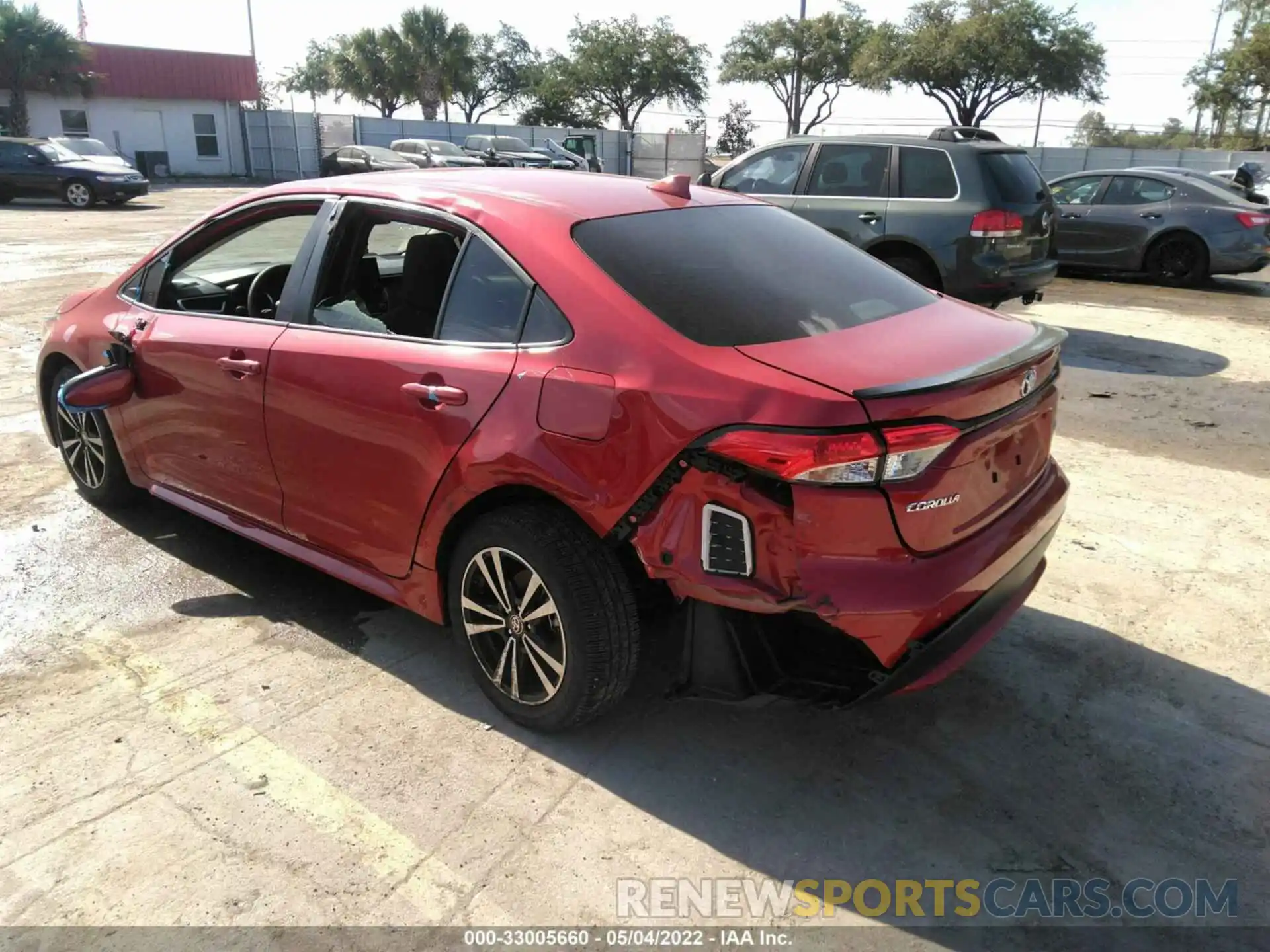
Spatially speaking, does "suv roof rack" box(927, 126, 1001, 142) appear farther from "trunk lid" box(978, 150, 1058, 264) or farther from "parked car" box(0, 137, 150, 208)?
"parked car" box(0, 137, 150, 208)

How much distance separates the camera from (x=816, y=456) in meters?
2.30

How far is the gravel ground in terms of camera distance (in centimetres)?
248

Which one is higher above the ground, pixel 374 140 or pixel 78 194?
pixel 374 140

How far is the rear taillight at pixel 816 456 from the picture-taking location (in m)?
2.30

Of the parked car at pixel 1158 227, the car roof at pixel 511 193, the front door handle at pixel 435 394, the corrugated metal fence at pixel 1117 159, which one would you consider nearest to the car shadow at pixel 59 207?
the parked car at pixel 1158 227

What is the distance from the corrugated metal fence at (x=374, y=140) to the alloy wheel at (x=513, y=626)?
34.8 metres

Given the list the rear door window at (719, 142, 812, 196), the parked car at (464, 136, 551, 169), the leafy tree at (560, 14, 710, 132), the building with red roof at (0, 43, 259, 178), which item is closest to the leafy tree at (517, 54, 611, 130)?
Answer: the leafy tree at (560, 14, 710, 132)

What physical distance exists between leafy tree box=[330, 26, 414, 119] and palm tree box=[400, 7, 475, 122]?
1.95 ft

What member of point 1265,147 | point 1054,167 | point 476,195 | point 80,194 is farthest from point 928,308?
point 1265,147

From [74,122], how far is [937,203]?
3862 centimetres

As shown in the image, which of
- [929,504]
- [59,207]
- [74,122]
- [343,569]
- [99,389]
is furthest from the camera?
[74,122]

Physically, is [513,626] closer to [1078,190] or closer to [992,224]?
[992,224]

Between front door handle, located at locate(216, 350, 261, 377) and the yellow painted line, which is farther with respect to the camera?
front door handle, located at locate(216, 350, 261, 377)

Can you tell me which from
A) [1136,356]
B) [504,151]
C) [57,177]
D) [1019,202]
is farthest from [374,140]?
[1136,356]
